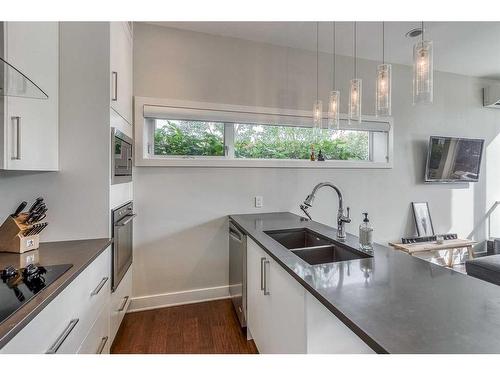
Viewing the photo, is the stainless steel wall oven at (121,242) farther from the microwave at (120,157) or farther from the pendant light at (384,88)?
the pendant light at (384,88)

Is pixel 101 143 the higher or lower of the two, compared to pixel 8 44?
lower

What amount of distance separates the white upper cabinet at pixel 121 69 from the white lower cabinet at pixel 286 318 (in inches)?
57.7

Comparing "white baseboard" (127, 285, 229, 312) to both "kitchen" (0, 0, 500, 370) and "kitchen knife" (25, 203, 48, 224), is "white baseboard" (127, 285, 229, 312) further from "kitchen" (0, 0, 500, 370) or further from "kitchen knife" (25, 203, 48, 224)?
"kitchen knife" (25, 203, 48, 224)

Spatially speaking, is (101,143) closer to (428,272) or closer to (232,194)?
(232,194)

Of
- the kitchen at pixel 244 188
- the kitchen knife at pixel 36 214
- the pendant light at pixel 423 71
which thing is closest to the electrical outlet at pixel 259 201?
the kitchen at pixel 244 188

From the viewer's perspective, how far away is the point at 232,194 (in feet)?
8.64

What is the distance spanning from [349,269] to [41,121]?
1.86m

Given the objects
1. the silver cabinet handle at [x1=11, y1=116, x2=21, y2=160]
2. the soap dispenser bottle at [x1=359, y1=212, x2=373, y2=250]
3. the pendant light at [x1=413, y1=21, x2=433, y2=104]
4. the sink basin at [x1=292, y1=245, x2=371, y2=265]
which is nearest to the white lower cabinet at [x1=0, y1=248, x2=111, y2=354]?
the silver cabinet handle at [x1=11, y1=116, x2=21, y2=160]

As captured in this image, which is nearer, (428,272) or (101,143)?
(428,272)

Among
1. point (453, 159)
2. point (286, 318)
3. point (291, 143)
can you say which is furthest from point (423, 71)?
point (453, 159)

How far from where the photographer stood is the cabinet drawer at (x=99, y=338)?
1.26 metres

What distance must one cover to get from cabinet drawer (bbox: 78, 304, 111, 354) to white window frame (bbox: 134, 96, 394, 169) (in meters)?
A: 1.31

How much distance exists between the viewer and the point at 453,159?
342 cm
